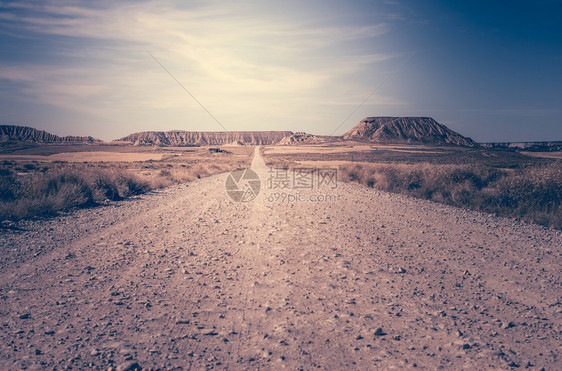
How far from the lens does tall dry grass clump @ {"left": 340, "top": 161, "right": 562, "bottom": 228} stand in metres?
10.3

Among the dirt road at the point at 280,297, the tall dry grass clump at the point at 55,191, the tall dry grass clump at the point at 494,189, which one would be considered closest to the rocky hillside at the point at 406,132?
the tall dry grass clump at the point at 494,189

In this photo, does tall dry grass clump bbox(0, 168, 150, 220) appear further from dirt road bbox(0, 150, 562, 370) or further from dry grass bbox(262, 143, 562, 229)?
dry grass bbox(262, 143, 562, 229)

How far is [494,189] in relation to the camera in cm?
1277

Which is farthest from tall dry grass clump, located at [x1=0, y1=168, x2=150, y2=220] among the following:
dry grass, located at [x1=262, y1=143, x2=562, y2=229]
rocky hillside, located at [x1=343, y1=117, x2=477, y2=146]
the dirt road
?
rocky hillside, located at [x1=343, y1=117, x2=477, y2=146]

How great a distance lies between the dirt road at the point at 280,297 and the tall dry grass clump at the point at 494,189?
9.06 feet

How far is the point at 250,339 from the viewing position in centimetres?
326

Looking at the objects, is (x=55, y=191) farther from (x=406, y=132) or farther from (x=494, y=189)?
(x=406, y=132)

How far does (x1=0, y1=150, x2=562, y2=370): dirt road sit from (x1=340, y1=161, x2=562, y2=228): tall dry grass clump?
2.76 meters

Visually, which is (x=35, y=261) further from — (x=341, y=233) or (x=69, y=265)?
(x=341, y=233)

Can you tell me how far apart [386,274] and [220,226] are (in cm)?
488

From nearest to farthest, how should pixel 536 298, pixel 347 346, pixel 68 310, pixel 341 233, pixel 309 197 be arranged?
pixel 347 346
pixel 68 310
pixel 536 298
pixel 341 233
pixel 309 197

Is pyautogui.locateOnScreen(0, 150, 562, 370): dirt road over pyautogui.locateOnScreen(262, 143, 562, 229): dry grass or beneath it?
beneath

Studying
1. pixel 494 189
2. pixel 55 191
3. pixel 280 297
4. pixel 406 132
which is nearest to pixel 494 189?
pixel 494 189

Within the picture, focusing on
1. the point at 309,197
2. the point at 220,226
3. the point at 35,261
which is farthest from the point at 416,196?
the point at 35,261
